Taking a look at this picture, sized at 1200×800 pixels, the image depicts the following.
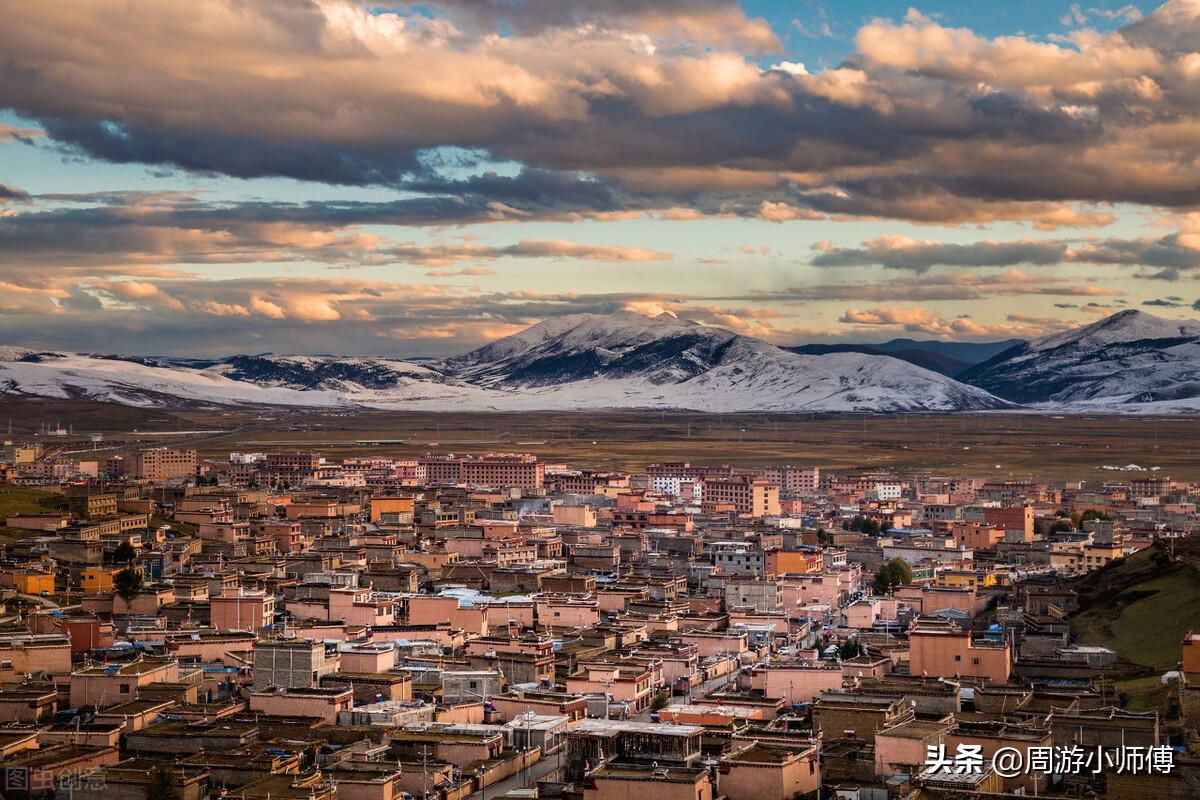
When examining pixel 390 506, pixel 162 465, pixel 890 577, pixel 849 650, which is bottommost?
pixel 849 650

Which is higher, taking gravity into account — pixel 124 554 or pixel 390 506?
pixel 390 506

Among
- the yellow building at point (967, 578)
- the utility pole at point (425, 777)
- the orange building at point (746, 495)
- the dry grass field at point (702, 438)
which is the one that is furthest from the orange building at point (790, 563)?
the dry grass field at point (702, 438)

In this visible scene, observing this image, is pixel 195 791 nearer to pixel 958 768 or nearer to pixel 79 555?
pixel 958 768

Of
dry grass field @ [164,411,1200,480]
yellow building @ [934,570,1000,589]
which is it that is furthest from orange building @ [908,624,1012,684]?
dry grass field @ [164,411,1200,480]

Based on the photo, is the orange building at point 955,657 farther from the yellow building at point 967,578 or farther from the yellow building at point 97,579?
the yellow building at point 97,579

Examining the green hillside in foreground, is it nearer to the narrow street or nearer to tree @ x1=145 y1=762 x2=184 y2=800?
the narrow street

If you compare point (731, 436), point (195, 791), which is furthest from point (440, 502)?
point (731, 436)

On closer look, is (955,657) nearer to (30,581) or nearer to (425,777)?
(425,777)

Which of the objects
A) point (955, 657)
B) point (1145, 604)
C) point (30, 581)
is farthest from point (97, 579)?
point (1145, 604)
